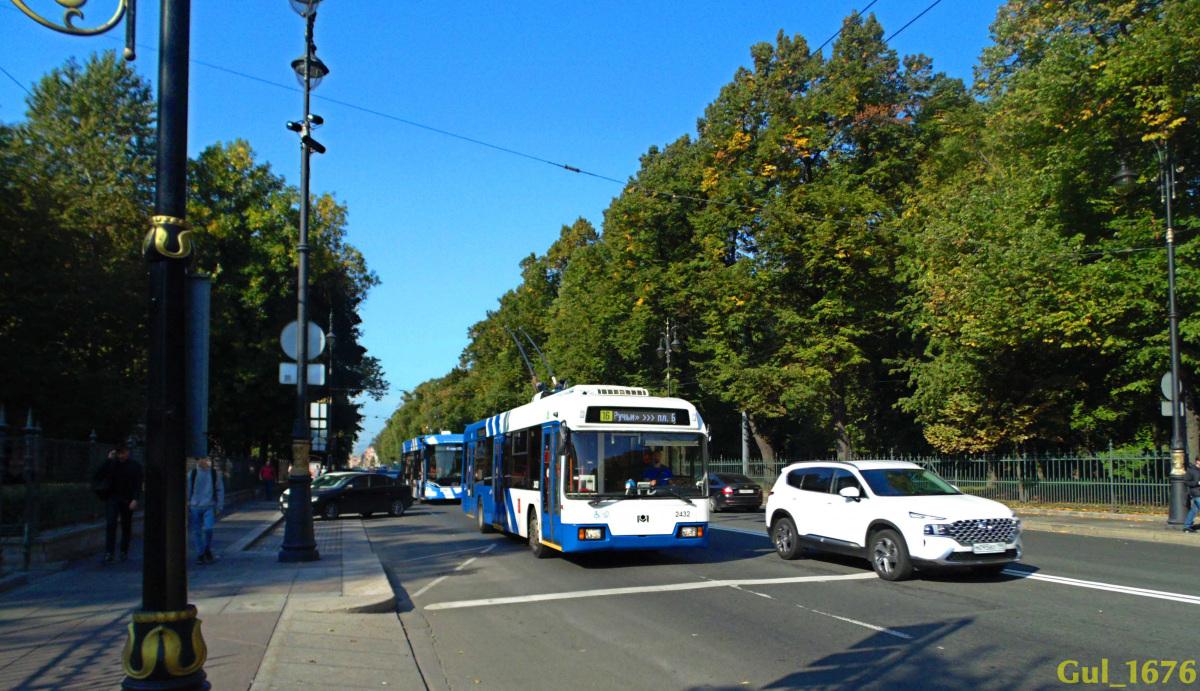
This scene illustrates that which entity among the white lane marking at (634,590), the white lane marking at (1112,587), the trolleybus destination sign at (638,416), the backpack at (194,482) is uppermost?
the trolleybus destination sign at (638,416)

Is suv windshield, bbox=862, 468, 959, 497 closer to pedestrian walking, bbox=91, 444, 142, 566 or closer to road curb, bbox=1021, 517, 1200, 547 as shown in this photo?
road curb, bbox=1021, 517, 1200, 547

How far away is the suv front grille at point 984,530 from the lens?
11.2 meters

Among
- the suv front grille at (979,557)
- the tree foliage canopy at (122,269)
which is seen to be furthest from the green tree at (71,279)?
the suv front grille at (979,557)

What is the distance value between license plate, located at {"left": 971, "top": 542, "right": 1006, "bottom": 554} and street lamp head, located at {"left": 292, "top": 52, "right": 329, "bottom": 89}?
515 inches

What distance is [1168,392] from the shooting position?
1998 centimetres

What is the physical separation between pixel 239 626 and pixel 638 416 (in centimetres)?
721

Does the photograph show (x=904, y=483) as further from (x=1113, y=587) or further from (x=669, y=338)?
(x=669, y=338)

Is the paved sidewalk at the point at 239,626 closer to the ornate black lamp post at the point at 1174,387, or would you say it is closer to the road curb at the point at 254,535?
the road curb at the point at 254,535

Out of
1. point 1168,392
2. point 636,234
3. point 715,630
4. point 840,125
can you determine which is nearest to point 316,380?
point 715,630

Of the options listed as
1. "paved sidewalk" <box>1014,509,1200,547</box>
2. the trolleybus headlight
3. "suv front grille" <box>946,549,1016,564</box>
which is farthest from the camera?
"paved sidewalk" <box>1014,509,1200,547</box>

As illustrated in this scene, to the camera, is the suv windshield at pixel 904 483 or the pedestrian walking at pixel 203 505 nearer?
the suv windshield at pixel 904 483

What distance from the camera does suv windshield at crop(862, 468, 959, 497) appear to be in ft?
41.9

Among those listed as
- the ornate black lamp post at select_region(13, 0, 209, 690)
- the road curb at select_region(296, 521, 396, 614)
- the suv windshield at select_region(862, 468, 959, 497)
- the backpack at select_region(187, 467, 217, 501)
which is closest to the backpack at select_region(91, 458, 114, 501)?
the backpack at select_region(187, 467, 217, 501)

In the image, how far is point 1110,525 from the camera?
2031 cm
